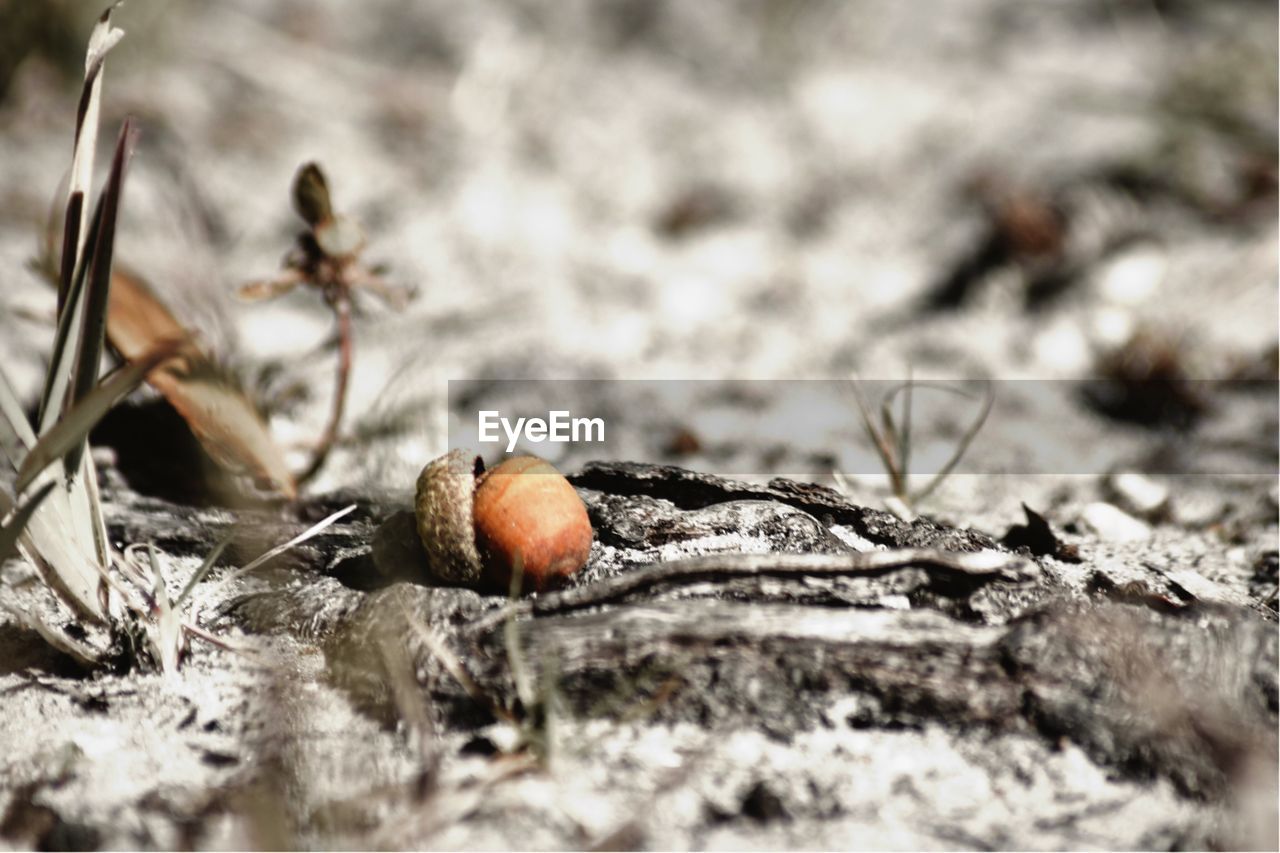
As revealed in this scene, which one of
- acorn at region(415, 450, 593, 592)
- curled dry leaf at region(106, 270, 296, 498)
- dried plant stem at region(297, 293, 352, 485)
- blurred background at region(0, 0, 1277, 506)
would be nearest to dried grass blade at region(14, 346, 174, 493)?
acorn at region(415, 450, 593, 592)

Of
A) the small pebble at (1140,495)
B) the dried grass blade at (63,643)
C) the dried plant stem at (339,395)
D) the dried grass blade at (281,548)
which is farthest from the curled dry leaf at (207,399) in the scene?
the small pebble at (1140,495)

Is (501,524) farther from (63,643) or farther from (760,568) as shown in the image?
(63,643)

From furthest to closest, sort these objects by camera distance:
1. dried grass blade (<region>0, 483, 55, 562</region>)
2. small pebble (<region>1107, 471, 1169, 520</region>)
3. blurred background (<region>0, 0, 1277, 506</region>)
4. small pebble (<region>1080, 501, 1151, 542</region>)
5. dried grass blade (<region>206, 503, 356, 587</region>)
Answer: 1. blurred background (<region>0, 0, 1277, 506</region>)
2. small pebble (<region>1107, 471, 1169, 520</region>)
3. small pebble (<region>1080, 501, 1151, 542</region>)
4. dried grass blade (<region>206, 503, 356, 587</region>)
5. dried grass blade (<region>0, 483, 55, 562</region>)

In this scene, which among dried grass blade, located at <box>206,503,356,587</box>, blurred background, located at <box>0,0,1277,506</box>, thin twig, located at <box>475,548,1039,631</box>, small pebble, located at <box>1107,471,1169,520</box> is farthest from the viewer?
blurred background, located at <box>0,0,1277,506</box>

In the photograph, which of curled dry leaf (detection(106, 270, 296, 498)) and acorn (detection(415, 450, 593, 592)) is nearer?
acorn (detection(415, 450, 593, 592))

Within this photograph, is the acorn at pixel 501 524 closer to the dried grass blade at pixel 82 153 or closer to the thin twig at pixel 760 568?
the thin twig at pixel 760 568

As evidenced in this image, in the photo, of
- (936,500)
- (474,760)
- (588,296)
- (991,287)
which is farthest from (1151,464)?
(474,760)

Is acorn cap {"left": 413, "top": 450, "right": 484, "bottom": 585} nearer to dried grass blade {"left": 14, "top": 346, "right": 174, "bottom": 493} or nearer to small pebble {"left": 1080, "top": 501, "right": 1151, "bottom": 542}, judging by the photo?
dried grass blade {"left": 14, "top": 346, "right": 174, "bottom": 493}
